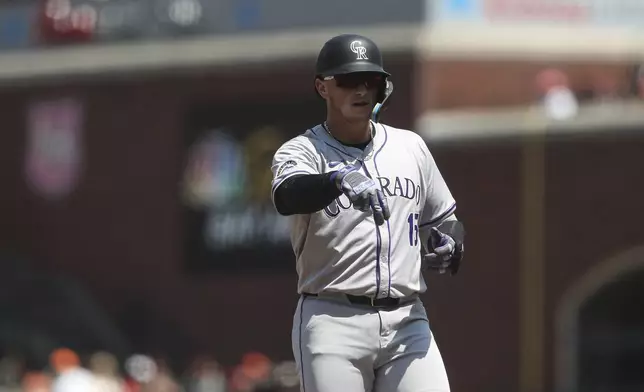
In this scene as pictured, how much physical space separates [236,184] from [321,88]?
2089 centimetres

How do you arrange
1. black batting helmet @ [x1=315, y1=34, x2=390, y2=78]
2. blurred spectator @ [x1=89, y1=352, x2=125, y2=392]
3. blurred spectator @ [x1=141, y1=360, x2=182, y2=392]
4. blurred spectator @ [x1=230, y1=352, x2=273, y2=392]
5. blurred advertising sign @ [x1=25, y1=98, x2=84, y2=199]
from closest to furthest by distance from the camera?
black batting helmet @ [x1=315, y1=34, x2=390, y2=78] → blurred spectator @ [x1=89, y1=352, x2=125, y2=392] → blurred spectator @ [x1=141, y1=360, x2=182, y2=392] → blurred spectator @ [x1=230, y1=352, x2=273, y2=392] → blurred advertising sign @ [x1=25, y1=98, x2=84, y2=199]

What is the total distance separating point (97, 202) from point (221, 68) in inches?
139

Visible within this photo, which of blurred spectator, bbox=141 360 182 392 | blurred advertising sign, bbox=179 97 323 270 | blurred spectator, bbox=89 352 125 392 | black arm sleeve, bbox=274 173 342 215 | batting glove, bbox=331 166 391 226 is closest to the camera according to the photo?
batting glove, bbox=331 166 391 226

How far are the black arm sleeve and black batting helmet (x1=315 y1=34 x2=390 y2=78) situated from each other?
51cm

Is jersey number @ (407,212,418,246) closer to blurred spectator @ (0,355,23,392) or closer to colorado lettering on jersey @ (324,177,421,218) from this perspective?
colorado lettering on jersey @ (324,177,421,218)

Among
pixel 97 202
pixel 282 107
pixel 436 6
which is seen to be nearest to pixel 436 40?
pixel 436 6

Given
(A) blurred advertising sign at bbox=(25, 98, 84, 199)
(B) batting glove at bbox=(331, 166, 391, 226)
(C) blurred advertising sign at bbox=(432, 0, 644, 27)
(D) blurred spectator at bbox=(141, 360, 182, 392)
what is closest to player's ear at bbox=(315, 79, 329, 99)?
(B) batting glove at bbox=(331, 166, 391, 226)

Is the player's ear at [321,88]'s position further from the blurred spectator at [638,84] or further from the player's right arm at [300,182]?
the blurred spectator at [638,84]

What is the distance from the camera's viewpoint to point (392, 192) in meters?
7.02

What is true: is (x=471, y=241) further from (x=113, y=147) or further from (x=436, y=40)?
(x=113, y=147)

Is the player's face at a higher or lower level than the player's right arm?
higher

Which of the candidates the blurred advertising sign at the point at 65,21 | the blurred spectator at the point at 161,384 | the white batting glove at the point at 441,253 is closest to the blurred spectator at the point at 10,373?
the blurred spectator at the point at 161,384

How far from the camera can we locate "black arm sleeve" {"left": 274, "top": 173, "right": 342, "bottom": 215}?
21.5ft

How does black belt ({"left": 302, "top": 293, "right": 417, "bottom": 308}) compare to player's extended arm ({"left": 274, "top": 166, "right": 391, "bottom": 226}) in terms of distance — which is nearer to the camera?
player's extended arm ({"left": 274, "top": 166, "right": 391, "bottom": 226})
